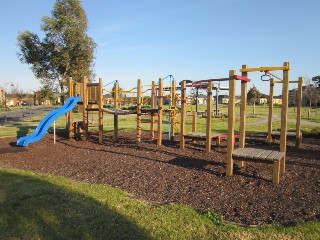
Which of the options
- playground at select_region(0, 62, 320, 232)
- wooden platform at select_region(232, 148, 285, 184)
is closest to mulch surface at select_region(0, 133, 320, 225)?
playground at select_region(0, 62, 320, 232)

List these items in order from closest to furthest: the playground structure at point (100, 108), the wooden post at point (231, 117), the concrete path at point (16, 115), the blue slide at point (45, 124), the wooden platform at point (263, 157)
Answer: the wooden platform at point (263, 157)
the wooden post at point (231, 117)
the blue slide at point (45, 124)
the playground structure at point (100, 108)
the concrete path at point (16, 115)

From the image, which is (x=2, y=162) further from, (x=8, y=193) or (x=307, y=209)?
(x=307, y=209)

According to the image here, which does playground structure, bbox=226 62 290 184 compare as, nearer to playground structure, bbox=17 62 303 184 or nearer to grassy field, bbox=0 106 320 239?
playground structure, bbox=17 62 303 184

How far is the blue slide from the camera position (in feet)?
36.5

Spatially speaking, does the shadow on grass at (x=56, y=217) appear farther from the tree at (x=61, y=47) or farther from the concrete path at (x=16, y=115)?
the concrete path at (x=16, y=115)

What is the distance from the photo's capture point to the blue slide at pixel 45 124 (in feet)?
36.5

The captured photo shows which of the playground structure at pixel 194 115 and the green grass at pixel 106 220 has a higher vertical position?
the playground structure at pixel 194 115

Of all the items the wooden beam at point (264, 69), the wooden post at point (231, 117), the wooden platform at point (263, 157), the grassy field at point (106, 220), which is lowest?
the grassy field at point (106, 220)

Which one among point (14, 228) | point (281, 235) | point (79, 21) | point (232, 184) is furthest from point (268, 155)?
point (79, 21)

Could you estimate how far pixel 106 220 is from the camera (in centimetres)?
426

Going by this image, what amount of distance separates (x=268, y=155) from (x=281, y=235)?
311 cm

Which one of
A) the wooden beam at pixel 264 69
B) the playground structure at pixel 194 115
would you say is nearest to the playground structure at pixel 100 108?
the playground structure at pixel 194 115

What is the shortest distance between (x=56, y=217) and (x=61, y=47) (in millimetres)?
16299

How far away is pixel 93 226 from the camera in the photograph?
4.07 metres
